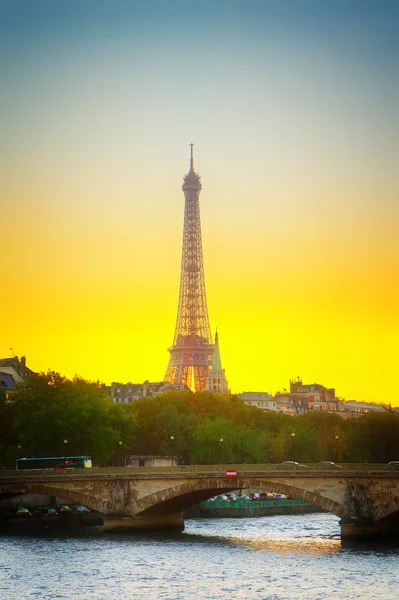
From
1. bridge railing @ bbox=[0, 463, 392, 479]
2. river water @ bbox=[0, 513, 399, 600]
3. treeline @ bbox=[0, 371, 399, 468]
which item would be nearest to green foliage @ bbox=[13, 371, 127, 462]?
treeline @ bbox=[0, 371, 399, 468]

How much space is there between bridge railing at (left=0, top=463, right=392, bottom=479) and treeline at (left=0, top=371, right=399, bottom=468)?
13784 mm

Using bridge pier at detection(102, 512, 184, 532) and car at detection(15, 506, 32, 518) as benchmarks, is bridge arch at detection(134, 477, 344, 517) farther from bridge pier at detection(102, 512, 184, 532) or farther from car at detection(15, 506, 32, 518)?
car at detection(15, 506, 32, 518)

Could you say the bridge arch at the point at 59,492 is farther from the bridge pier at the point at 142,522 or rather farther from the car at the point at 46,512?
the car at the point at 46,512

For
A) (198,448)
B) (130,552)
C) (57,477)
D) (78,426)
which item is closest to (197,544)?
(130,552)

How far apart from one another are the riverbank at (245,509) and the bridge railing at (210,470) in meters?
21.1

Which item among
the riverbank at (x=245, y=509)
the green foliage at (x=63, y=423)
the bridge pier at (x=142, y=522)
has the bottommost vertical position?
the bridge pier at (x=142, y=522)

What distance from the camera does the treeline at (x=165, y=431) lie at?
12244 centimetres

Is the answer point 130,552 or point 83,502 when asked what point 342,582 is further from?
point 83,502

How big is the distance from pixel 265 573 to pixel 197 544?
611 inches

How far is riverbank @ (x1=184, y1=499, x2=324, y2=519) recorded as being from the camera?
124438 mm

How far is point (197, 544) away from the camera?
89.7 m

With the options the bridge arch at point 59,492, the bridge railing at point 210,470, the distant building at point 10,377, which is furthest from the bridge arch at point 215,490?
the distant building at point 10,377

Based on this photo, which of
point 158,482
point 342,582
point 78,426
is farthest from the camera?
point 78,426

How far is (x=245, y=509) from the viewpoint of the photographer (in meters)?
127
